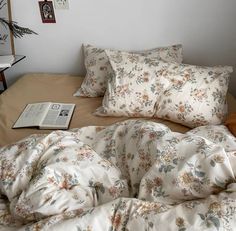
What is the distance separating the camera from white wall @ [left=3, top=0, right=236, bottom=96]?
1723 millimetres

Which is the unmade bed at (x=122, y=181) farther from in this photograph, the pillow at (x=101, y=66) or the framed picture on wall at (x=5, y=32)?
the framed picture on wall at (x=5, y=32)

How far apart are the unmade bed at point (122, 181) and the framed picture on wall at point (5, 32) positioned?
1229 mm

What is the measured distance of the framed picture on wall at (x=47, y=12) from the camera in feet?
6.22

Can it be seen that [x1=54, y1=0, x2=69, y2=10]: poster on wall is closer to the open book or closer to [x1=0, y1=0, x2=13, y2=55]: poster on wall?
[x1=0, y1=0, x2=13, y2=55]: poster on wall

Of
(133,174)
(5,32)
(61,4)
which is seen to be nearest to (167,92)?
(133,174)

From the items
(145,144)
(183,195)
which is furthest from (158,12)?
(183,195)

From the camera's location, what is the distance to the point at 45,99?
1793 millimetres

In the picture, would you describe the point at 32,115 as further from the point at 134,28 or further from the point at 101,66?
the point at 134,28

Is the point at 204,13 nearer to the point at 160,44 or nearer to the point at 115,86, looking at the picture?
the point at 160,44

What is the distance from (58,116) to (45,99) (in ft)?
0.89

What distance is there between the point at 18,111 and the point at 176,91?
3.10ft

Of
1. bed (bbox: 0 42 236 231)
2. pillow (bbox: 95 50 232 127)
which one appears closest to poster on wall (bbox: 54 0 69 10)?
pillow (bbox: 95 50 232 127)

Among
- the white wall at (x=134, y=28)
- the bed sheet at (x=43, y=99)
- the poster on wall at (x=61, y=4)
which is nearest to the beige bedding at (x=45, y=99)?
the bed sheet at (x=43, y=99)

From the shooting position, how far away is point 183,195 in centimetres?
78
